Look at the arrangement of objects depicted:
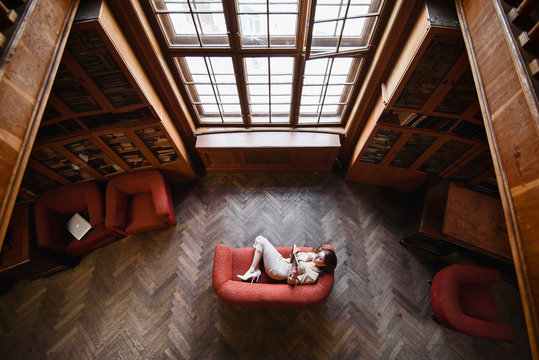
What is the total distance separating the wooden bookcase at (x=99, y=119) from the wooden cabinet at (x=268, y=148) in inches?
17.4

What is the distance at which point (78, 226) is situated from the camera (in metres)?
3.44

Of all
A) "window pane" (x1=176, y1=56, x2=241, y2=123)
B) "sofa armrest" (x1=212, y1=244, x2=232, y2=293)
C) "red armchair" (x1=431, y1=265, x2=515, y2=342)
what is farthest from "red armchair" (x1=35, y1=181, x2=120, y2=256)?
"red armchair" (x1=431, y1=265, x2=515, y2=342)

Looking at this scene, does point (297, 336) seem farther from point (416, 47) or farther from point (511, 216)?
point (416, 47)

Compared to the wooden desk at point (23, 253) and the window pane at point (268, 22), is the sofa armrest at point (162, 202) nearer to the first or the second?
the wooden desk at point (23, 253)

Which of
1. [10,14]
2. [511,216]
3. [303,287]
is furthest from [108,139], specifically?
[511,216]

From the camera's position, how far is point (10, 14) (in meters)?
1.39

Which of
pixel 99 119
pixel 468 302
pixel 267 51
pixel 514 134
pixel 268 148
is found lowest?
pixel 468 302

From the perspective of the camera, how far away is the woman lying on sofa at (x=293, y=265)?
8.75ft

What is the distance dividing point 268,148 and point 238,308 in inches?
88.1

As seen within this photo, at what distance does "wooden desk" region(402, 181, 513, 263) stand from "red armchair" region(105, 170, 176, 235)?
11.6 feet

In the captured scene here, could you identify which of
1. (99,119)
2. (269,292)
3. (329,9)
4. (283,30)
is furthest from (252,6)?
(269,292)

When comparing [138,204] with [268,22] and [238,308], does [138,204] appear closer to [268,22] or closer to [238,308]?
[238,308]

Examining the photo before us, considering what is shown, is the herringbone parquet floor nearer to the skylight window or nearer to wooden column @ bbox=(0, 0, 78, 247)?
the skylight window

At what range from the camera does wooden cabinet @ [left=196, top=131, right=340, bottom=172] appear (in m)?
3.62
